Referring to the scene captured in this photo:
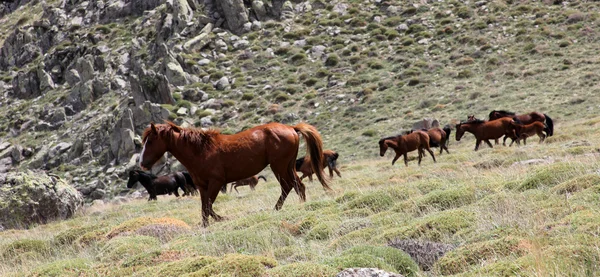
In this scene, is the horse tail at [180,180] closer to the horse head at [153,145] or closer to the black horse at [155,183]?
the black horse at [155,183]

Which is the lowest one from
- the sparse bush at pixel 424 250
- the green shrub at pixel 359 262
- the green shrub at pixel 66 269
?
the green shrub at pixel 66 269

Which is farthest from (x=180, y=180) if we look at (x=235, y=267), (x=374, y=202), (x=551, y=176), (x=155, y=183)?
(x=235, y=267)

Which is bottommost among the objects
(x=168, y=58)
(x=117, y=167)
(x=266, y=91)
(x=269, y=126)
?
(x=117, y=167)

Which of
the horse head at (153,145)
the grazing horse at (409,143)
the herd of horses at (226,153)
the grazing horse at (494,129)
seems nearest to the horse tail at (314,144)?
the herd of horses at (226,153)

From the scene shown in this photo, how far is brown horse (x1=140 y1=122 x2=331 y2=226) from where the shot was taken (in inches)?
469

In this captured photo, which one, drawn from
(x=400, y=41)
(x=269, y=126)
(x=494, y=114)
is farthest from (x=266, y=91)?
(x=269, y=126)

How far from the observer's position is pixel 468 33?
174 feet

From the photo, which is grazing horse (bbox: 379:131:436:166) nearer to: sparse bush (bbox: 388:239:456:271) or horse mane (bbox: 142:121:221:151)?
horse mane (bbox: 142:121:221:151)

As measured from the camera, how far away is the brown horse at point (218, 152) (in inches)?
469

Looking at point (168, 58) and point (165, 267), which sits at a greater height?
point (165, 267)

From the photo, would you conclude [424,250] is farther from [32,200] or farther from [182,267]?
[32,200]

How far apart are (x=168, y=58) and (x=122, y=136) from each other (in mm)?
11041

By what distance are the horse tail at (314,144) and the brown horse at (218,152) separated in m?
0.43

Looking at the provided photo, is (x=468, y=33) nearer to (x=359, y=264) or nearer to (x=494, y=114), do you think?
(x=494, y=114)
